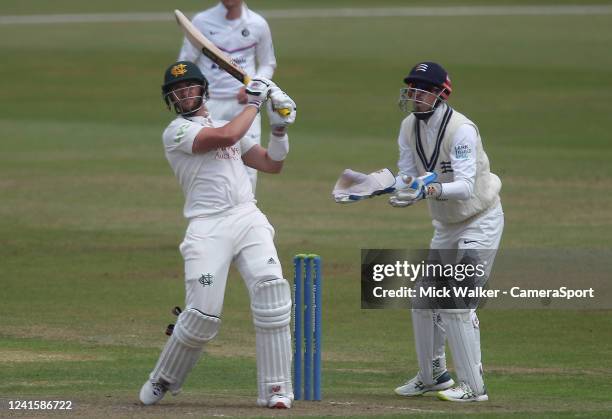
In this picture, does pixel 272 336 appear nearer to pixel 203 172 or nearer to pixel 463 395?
pixel 203 172

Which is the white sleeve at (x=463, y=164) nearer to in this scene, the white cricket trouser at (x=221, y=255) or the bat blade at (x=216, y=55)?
the white cricket trouser at (x=221, y=255)

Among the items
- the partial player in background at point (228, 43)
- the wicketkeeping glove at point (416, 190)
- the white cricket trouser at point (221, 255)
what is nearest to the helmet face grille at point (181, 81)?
the white cricket trouser at point (221, 255)

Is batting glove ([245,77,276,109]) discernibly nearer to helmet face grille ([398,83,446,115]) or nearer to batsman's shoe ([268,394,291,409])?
helmet face grille ([398,83,446,115])

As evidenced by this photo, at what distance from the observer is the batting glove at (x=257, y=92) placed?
26.9ft

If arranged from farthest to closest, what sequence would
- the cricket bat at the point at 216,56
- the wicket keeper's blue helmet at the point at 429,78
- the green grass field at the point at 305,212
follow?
the green grass field at the point at 305,212 < the cricket bat at the point at 216,56 < the wicket keeper's blue helmet at the point at 429,78

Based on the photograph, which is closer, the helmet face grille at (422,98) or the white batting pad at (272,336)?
the white batting pad at (272,336)

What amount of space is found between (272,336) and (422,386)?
1.36 m

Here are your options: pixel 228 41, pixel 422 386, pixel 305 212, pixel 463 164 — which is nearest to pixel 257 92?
pixel 463 164

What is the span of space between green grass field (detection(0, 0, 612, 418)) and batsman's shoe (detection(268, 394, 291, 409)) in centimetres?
8

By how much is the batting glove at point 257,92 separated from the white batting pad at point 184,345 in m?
1.28

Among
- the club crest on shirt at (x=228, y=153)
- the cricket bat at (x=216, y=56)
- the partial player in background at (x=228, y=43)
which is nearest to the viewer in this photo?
the club crest on shirt at (x=228, y=153)

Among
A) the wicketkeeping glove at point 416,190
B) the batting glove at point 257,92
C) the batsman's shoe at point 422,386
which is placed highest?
the batting glove at point 257,92

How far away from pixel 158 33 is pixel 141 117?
544 inches

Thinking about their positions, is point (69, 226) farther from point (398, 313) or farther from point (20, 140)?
point (20, 140)
